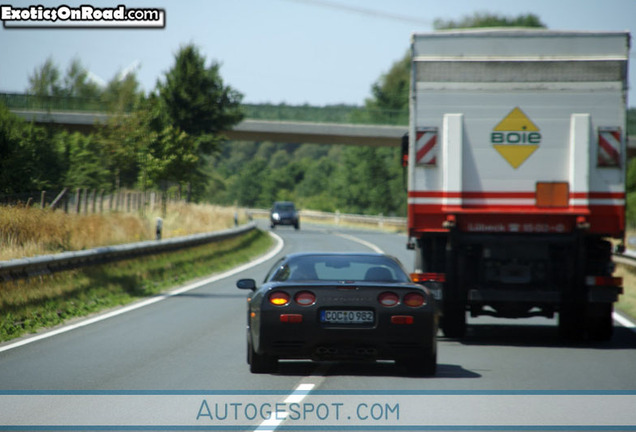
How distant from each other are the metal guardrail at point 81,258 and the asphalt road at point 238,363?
110cm

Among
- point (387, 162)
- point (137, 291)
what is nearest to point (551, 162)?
point (137, 291)

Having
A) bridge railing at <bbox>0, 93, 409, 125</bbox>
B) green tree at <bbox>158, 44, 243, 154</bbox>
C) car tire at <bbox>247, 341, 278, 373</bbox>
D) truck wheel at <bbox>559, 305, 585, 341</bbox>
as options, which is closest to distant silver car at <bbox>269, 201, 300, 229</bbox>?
bridge railing at <bbox>0, 93, 409, 125</bbox>

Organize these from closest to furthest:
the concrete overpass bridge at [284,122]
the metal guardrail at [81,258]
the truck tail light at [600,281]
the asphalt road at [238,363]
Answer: the asphalt road at [238,363] → the truck tail light at [600,281] → the metal guardrail at [81,258] → the concrete overpass bridge at [284,122]

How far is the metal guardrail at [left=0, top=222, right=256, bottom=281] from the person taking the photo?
48.4ft

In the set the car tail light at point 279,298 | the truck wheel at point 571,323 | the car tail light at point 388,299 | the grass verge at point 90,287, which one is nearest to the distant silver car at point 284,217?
the grass verge at point 90,287

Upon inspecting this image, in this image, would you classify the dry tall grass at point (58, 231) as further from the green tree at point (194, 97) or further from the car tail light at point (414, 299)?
the green tree at point (194, 97)

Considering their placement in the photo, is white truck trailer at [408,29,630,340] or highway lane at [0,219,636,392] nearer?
highway lane at [0,219,636,392]

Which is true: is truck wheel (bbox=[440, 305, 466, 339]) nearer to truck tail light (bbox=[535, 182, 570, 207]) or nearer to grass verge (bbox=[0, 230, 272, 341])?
truck tail light (bbox=[535, 182, 570, 207])

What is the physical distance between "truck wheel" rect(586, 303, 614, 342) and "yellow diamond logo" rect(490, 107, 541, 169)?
2.02 m

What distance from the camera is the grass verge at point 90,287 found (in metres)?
14.5

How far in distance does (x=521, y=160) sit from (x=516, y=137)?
29 cm

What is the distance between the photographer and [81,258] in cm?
1798

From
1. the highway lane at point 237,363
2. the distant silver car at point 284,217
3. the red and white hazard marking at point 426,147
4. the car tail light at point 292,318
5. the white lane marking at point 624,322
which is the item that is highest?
the red and white hazard marking at point 426,147

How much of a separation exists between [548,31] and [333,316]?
5465 mm
